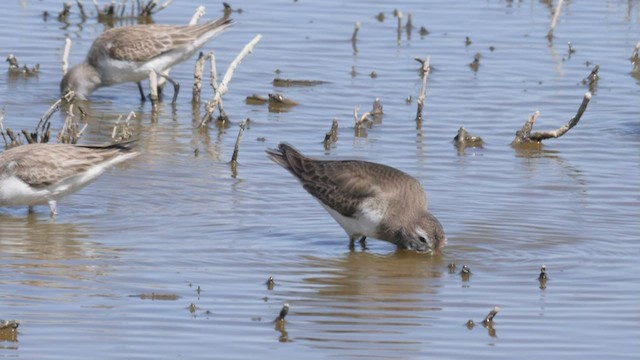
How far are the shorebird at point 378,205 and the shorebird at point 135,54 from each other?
6.17 m

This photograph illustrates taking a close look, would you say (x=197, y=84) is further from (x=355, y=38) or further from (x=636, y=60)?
(x=636, y=60)

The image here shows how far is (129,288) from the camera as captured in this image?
1002cm

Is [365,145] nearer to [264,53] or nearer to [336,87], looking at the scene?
[336,87]

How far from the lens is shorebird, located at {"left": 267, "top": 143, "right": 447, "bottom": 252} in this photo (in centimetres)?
1130

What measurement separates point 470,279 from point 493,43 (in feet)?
34.9

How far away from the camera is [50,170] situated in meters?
12.2

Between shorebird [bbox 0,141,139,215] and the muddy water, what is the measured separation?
0.79 feet

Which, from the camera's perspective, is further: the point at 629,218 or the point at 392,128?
the point at 392,128

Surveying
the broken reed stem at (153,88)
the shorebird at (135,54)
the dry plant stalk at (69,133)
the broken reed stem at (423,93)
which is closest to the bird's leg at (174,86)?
the shorebird at (135,54)

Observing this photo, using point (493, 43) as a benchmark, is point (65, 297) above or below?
below

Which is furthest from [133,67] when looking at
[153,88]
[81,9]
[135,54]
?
[81,9]

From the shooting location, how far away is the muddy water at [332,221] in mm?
9109

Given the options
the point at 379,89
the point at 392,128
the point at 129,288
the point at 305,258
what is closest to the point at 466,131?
the point at 392,128

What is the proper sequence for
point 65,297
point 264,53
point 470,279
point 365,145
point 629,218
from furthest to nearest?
point 264,53 < point 365,145 < point 629,218 < point 470,279 < point 65,297
